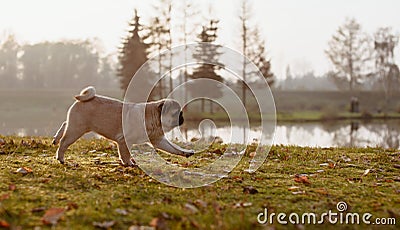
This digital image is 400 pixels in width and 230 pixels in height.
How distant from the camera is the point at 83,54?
75.1 meters

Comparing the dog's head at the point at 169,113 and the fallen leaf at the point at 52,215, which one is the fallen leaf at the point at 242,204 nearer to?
the fallen leaf at the point at 52,215

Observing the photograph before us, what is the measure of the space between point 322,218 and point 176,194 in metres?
1.60

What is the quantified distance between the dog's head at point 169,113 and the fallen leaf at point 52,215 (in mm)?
2957

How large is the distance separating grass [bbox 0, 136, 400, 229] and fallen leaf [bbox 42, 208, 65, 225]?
4 centimetres

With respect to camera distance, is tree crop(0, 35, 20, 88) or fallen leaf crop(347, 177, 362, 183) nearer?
fallen leaf crop(347, 177, 362, 183)

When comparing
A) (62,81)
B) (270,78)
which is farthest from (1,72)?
(270,78)

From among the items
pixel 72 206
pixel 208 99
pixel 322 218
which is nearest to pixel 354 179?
pixel 322 218

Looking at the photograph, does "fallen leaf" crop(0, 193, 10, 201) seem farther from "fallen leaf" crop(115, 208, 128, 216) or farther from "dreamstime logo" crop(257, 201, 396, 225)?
"dreamstime logo" crop(257, 201, 396, 225)

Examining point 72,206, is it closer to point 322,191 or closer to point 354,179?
point 322,191

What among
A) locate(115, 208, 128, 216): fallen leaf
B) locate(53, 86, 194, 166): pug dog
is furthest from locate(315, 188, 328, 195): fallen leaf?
locate(115, 208, 128, 216): fallen leaf

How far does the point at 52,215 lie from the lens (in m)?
3.68

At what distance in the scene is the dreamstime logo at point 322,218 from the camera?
3.97m

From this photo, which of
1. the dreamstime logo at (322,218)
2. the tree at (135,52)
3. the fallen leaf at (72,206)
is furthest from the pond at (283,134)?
the tree at (135,52)

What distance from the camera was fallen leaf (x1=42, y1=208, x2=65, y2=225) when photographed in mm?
3543
